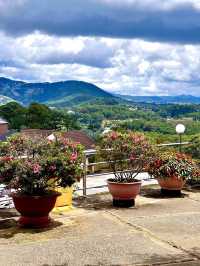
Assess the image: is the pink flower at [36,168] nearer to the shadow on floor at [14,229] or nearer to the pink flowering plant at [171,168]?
the shadow on floor at [14,229]

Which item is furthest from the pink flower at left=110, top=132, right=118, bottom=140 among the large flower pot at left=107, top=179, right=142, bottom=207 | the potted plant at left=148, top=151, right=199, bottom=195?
the potted plant at left=148, top=151, right=199, bottom=195

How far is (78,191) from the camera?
10.7 meters

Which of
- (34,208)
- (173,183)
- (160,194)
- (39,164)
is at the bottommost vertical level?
(160,194)

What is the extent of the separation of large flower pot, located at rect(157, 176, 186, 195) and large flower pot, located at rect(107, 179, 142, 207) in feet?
4.03

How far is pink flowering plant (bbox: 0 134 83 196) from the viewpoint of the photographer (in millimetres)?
7746

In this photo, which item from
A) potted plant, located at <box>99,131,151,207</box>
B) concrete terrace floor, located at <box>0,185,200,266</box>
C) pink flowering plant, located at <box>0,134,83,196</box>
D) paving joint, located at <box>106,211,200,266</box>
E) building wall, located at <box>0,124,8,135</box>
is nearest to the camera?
concrete terrace floor, located at <box>0,185,200,266</box>

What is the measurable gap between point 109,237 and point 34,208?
133cm

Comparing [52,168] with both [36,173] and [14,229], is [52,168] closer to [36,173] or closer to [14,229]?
[36,173]

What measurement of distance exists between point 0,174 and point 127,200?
2.69 m

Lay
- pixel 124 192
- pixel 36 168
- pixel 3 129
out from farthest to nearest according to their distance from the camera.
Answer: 1. pixel 3 129
2. pixel 124 192
3. pixel 36 168

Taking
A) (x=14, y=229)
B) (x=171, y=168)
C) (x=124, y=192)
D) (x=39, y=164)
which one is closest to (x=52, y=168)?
(x=39, y=164)

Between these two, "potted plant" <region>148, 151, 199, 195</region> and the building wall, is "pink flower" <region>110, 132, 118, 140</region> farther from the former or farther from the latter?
the building wall

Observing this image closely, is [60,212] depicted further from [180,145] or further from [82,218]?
[180,145]

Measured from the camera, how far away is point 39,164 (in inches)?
306
